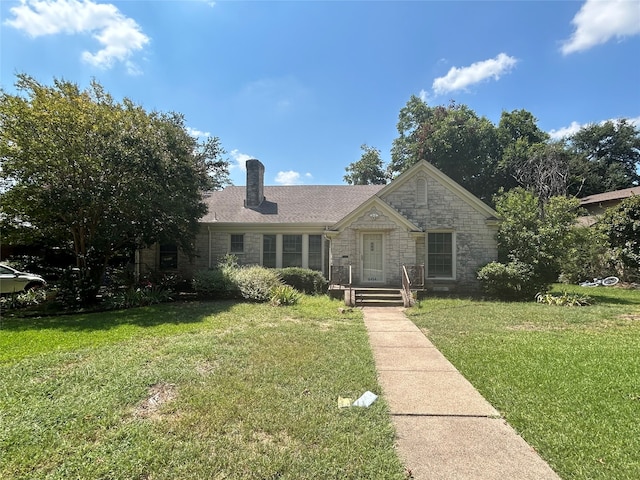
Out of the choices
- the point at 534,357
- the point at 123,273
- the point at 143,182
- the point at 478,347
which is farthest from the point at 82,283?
the point at 534,357

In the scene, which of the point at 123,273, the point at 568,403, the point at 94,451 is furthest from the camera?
the point at 123,273

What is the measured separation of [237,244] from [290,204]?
11.9 feet

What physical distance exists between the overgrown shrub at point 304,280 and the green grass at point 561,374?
17.0ft

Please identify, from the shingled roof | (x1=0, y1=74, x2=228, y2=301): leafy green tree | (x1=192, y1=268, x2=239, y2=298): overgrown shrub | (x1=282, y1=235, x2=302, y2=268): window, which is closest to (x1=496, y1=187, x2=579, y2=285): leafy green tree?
the shingled roof

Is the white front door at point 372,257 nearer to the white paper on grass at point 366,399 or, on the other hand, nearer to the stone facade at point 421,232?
the stone facade at point 421,232

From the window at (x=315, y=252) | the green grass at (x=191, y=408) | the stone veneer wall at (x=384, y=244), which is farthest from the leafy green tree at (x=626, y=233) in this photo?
the green grass at (x=191, y=408)

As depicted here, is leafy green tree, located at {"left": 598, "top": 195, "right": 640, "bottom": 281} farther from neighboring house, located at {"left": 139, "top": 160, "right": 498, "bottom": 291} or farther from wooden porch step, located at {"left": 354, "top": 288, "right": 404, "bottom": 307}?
wooden porch step, located at {"left": 354, "top": 288, "right": 404, "bottom": 307}

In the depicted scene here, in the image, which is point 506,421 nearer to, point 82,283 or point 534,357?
point 534,357

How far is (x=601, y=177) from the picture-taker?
37656 mm

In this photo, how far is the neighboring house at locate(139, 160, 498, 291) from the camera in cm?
1445

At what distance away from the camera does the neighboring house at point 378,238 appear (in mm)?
14445

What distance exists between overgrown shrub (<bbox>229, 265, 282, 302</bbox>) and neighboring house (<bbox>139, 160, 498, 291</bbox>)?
2741mm

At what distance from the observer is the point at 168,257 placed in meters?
17.3

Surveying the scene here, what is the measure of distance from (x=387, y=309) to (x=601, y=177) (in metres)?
39.8
